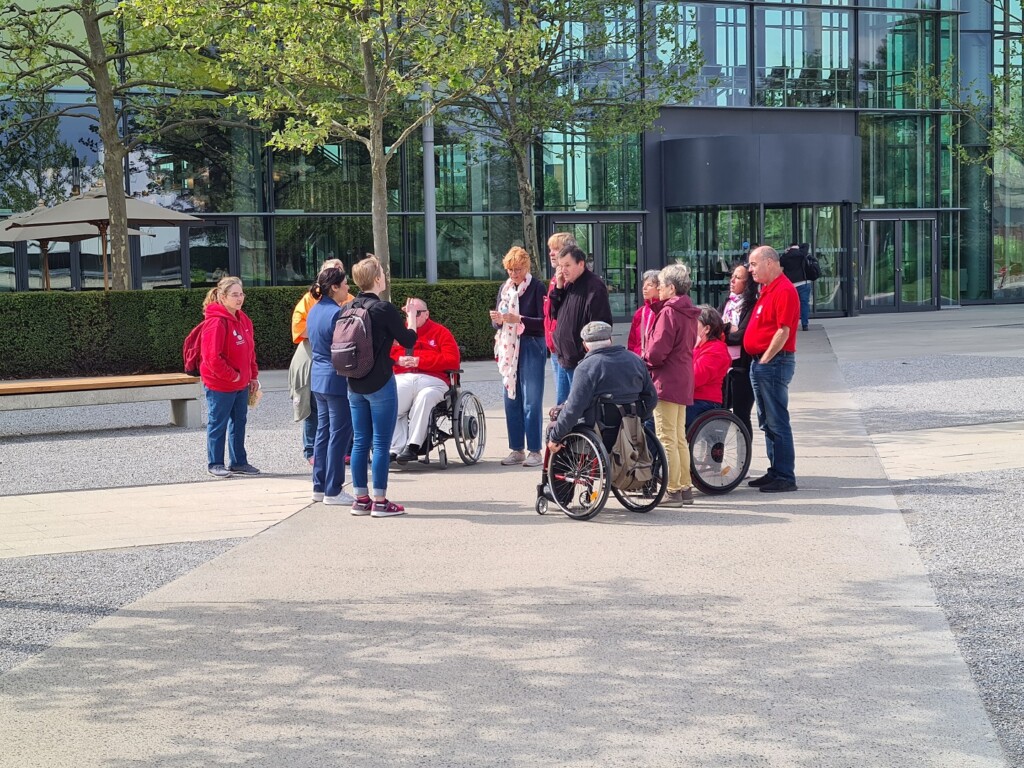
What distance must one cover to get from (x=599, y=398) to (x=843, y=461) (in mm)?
3080

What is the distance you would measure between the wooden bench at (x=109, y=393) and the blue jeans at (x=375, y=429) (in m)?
5.29

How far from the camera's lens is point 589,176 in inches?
1198

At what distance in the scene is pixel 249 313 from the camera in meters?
20.0

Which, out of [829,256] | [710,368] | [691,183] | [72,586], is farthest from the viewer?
[829,256]

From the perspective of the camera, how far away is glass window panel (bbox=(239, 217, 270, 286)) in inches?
1091

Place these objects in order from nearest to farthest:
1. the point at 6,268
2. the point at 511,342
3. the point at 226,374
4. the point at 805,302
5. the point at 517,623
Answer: the point at 517,623, the point at 226,374, the point at 511,342, the point at 6,268, the point at 805,302

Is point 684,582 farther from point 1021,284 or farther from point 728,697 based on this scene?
point 1021,284

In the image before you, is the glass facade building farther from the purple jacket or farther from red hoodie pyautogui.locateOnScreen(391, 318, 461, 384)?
the purple jacket

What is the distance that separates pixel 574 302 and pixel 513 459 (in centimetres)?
173

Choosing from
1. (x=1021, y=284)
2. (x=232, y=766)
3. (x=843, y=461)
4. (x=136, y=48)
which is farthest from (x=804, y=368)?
(x=1021, y=284)

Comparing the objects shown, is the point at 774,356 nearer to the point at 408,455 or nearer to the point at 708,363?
the point at 708,363

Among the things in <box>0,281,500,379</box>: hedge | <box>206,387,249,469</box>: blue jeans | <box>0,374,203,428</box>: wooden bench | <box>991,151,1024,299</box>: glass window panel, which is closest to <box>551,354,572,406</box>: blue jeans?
<box>206,387,249,469</box>: blue jeans

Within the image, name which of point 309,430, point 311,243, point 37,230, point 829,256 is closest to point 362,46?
point 309,430

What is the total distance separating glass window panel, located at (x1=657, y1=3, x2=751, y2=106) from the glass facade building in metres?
0.04
